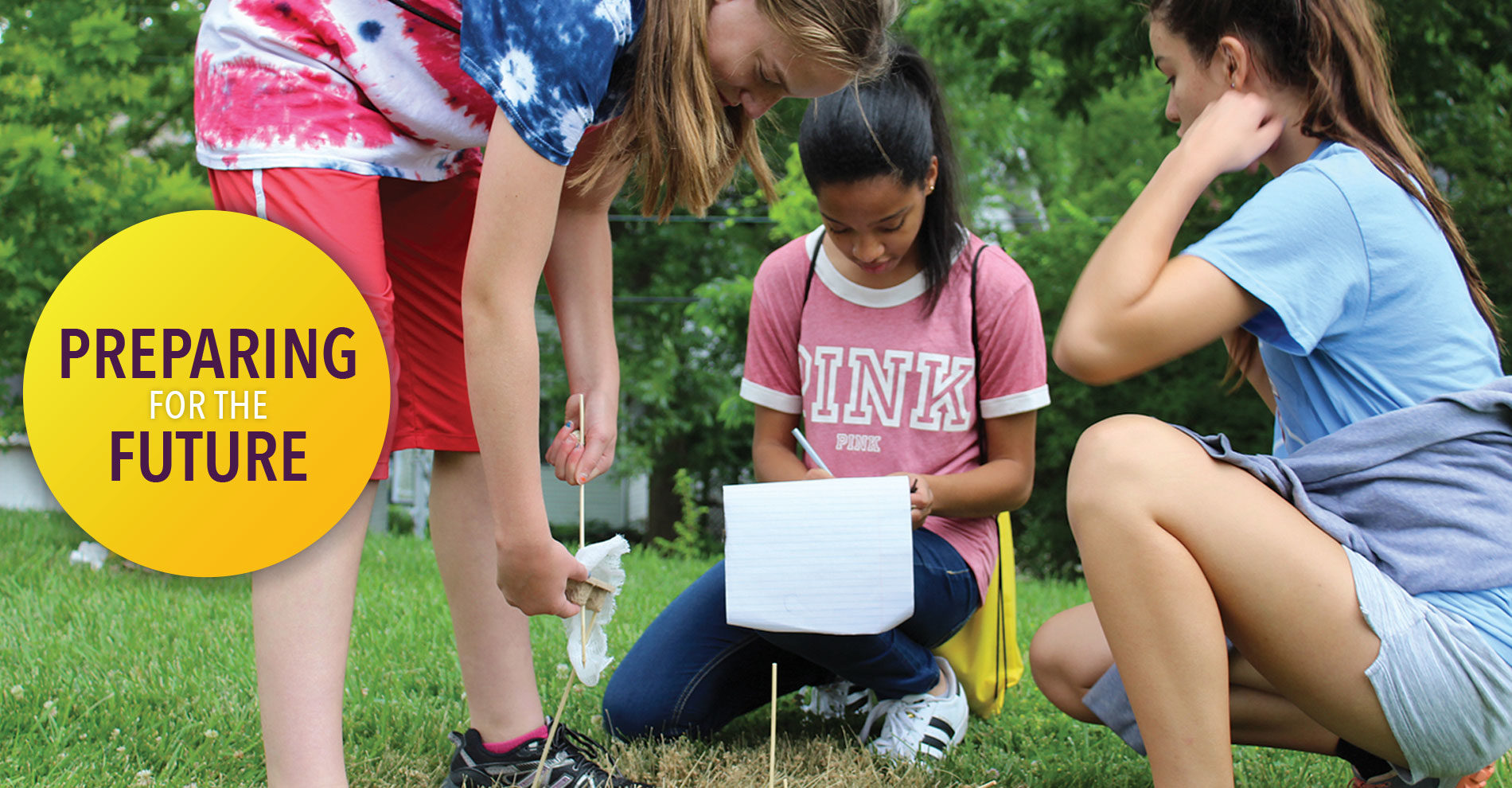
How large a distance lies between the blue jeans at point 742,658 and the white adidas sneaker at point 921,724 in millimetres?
29

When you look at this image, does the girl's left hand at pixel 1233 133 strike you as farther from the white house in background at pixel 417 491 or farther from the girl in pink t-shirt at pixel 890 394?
the white house in background at pixel 417 491

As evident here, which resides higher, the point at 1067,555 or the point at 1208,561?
the point at 1208,561

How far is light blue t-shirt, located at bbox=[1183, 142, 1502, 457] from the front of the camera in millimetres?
1537

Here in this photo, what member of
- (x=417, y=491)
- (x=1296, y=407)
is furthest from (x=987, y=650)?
(x=417, y=491)

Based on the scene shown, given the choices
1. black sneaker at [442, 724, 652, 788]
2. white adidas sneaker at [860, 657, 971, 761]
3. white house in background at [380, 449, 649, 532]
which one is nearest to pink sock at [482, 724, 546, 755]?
black sneaker at [442, 724, 652, 788]

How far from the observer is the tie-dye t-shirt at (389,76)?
4.53 feet

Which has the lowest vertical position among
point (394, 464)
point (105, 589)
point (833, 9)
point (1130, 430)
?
point (394, 464)

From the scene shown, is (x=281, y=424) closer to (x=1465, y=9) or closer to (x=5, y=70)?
(x=5, y=70)

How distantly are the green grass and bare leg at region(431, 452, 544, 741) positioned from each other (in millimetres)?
209

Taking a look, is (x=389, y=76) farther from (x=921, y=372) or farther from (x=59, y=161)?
(x=59, y=161)

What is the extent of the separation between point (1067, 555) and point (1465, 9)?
12.1ft

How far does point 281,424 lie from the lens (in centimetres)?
158

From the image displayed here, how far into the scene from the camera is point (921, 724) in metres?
2.19

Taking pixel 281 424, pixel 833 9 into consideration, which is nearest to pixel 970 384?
pixel 833 9
